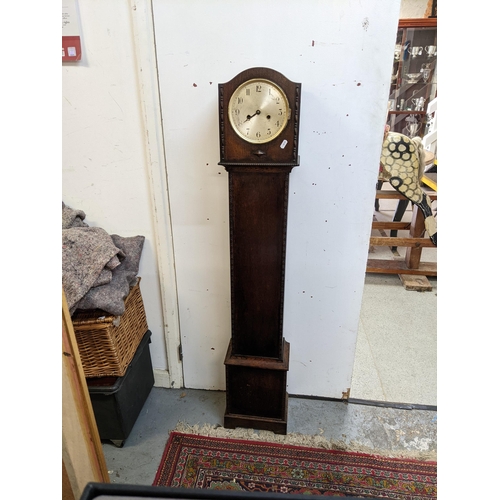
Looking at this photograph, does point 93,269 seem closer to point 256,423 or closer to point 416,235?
point 256,423

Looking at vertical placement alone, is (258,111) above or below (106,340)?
above

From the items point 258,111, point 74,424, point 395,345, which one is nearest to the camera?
point 74,424

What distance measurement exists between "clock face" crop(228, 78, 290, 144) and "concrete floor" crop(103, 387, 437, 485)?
1185 millimetres

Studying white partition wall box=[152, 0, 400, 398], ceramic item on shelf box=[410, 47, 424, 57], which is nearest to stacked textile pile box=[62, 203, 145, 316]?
white partition wall box=[152, 0, 400, 398]

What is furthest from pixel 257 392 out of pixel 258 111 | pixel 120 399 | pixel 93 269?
pixel 258 111

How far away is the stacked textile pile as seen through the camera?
1.18 m

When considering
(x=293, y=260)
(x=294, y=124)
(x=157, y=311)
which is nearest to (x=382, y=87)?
(x=294, y=124)

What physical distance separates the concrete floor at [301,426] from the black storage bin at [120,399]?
0.07 m

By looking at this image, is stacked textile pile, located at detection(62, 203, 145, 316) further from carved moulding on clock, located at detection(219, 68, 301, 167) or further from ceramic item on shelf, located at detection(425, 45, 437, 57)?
ceramic item on shelf, located at detection(425, 45, 437, 57)

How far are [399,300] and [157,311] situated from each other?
5.65 feet

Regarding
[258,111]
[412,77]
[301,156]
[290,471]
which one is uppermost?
[412,77]

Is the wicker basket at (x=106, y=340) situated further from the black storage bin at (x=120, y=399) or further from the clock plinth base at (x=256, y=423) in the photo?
the clock plinth base at (x=256, y=423)

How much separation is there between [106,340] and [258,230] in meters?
0.67

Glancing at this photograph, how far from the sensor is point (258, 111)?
1.08 meters
